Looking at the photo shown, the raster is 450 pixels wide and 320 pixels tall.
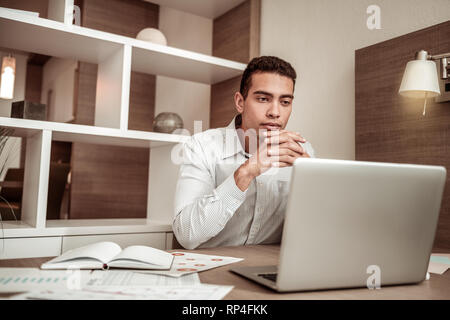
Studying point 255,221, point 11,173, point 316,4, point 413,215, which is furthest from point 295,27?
point 11,173

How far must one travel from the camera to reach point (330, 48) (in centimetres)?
200

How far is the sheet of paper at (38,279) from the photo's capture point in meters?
0.68

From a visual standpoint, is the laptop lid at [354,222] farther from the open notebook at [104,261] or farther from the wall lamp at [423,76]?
the wall lamp at [423,76]

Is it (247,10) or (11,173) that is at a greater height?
A: (247,10)

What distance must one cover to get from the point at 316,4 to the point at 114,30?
2075mm

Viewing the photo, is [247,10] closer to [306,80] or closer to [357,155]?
[306,80]

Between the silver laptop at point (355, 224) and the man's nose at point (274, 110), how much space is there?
2.79 ft

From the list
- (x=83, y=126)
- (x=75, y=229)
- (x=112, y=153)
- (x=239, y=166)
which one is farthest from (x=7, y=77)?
(x=239, y=166)

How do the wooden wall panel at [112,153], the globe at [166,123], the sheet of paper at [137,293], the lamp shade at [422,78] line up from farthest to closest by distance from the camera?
the wooden wall panel at [112,153]
the globe at [166,123]
the lamp shade at [422,78]
the sheet of paper at [137,293]

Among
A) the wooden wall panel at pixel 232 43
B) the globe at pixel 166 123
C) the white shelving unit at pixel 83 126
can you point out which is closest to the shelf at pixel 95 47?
the white shelving unit at pixel 83 126

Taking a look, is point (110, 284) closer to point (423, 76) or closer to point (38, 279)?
point (38, 279)
